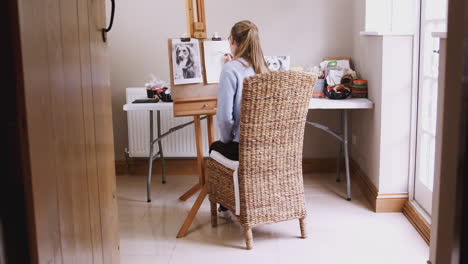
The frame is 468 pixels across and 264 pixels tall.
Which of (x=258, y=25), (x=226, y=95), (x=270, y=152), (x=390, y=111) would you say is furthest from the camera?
(x=258, y=25)

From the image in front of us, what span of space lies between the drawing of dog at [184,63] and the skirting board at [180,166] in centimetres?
151

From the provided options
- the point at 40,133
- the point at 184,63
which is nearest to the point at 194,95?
the point at 184,63

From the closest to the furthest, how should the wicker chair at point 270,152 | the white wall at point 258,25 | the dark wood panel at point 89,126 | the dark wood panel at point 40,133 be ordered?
the dark wood panel at point 40,133 → the dark wood panel at point 89,126 → the wicker chair at point 270,152 → the white wall at point 258,25

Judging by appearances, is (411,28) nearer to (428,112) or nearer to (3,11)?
(428,112)

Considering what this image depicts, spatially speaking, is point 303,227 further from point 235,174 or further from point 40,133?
point 40,133

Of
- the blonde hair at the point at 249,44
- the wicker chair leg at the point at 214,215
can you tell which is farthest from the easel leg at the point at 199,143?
the blonde hair at the point at 249,44

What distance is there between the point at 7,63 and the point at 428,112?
110 inches

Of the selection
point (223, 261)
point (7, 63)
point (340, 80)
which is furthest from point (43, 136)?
point (340, 80)

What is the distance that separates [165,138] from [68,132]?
313cm

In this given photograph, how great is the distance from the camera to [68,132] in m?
1.49

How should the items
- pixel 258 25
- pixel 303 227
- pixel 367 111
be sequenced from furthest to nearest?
pixel 258 25
pixel 367 111
pixel 303 227

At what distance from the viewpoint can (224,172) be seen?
326cm

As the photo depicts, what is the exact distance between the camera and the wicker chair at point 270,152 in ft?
9.63

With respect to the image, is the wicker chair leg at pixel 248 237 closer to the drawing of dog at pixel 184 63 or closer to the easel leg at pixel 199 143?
the easel leg at pixel 199 143
